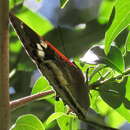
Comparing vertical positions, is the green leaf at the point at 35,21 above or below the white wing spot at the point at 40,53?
below

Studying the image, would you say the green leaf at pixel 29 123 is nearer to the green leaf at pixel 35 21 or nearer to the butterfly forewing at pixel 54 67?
the butterfly forewing at pixel 54 67

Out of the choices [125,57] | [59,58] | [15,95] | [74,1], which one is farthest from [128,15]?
[74,1]

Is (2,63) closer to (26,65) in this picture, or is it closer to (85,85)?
(85,85)

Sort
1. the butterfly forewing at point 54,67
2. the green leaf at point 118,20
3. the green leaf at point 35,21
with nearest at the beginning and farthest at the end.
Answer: the butterfly forewing at point 54,67 < the green leaf at point 118,20 < the green leaf at point 35,21

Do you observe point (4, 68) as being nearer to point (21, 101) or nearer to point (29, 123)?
point (21, 101)

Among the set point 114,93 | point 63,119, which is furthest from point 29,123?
point 114,93

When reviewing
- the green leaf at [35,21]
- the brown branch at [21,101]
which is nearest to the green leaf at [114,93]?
the brown branch at [21,101]
